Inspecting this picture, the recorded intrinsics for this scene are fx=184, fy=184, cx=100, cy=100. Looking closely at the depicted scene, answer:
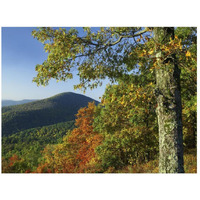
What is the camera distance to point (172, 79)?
2.98m

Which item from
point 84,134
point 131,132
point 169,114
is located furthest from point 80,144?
point 169,114

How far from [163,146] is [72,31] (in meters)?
2.69

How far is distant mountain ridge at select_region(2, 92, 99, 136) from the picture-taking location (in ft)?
16.7

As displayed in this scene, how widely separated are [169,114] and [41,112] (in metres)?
5.43

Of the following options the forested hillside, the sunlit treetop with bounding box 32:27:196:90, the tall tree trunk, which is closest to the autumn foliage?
the forested hillside

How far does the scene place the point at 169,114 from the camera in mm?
2928

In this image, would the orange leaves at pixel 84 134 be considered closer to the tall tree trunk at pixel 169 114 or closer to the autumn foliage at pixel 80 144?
the autumn foliage at pixel 80 144

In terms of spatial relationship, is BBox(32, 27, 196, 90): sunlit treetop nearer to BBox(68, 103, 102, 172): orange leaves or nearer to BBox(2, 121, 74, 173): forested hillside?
BBox(2, 121, 74, 173): forested hillside

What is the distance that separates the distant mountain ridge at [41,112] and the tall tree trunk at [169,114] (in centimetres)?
315

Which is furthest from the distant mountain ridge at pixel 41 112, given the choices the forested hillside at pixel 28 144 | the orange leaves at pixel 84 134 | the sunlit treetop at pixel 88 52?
the sunlit treetop at pixel 88 52

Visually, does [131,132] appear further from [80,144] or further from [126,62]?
[80,144]

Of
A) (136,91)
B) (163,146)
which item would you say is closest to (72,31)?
(136,91)
